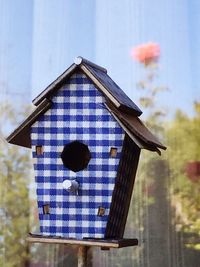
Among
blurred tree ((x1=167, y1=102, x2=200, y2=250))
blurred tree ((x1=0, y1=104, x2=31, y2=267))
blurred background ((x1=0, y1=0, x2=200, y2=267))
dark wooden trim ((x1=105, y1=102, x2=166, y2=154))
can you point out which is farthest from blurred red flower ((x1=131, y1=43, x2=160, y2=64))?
dark wooden trim ((x1=105, y1=102, x2=166, y2=154))

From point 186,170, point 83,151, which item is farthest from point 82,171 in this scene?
point 186,170

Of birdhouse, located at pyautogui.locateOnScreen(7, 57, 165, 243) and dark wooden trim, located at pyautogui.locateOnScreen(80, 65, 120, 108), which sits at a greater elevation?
dark wooden trim, located at pyautogui.locateOnScreen(80, 65, 120, 108)

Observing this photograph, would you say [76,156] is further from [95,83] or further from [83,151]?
[95,83]

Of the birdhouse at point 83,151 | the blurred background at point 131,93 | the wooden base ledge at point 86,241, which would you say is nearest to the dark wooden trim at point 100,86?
the birdhouse at point 83,151

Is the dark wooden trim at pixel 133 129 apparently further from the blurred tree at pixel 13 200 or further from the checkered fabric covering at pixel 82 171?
the blurred tree at pixel 13 200

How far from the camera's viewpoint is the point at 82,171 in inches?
35.1

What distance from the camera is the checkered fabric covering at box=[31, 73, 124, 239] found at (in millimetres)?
875

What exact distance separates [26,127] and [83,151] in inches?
4.3

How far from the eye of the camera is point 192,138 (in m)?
1.26

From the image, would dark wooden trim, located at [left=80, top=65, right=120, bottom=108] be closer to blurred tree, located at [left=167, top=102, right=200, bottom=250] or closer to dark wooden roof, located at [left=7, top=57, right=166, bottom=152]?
dark wooden roof, located at [left=7, top=57, right=166, bottom=152]

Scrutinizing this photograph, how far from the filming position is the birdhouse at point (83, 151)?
0.88m

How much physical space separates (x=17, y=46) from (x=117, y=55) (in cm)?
26

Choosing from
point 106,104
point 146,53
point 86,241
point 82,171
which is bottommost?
point 86,241

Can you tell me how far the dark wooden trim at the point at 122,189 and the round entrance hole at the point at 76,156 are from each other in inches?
2.5
